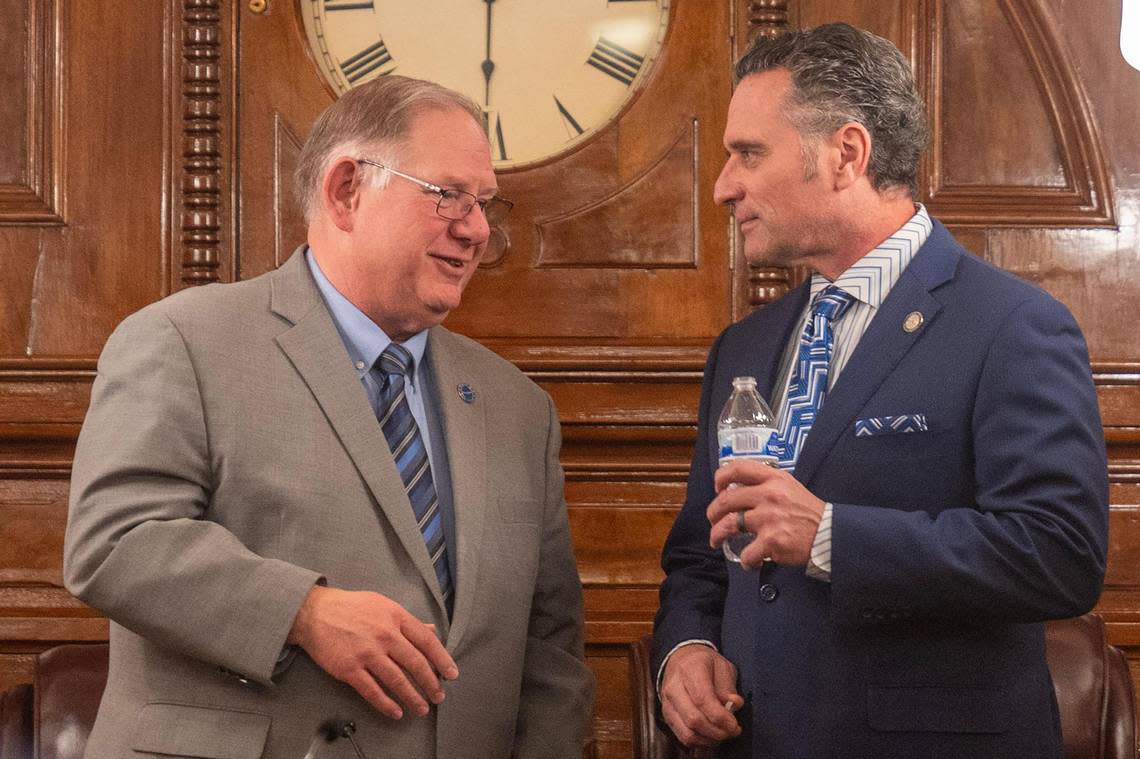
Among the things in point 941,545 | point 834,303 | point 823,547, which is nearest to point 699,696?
point 823,547

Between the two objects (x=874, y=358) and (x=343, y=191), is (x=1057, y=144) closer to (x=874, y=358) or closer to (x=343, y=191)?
(x=874, y=358)

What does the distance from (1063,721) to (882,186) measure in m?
1.14

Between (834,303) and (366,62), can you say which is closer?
(834,303)

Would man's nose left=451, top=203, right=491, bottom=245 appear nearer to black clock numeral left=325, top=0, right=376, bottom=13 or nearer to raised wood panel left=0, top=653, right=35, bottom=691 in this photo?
black clock numeral left=325, top=0, right=376, bottom=13

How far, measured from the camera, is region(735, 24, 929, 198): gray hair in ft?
8.52

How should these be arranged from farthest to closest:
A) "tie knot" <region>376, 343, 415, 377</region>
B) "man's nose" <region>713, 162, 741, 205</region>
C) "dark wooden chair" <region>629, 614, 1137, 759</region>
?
"dark wooden chair" <region>629, 614, 1137, 759</region>
"man's nose" <region>713, 162, 741, 205</region>
"tie knot" <region>376, 343, 415, 377</region>

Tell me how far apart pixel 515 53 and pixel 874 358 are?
1508mm

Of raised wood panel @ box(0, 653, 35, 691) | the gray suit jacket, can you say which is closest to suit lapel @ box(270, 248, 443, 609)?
the gray suit jacket

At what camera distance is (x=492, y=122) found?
3.48 metres

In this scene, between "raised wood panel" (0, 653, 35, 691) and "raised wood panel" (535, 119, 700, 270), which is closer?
"raised wood panel" (0, 653, 35, 691)

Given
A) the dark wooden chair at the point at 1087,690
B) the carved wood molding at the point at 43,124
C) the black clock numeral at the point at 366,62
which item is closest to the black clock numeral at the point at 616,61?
the black clock numeral at the point at 366,62

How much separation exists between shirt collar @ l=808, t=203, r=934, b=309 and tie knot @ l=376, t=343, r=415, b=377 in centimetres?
80

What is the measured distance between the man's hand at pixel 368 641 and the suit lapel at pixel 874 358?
0.70 metres

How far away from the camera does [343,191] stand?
2.56 m
